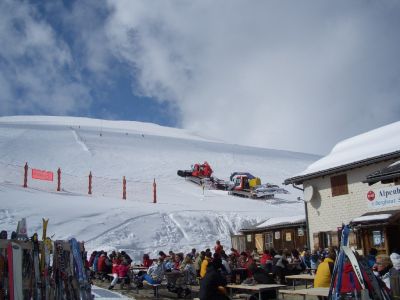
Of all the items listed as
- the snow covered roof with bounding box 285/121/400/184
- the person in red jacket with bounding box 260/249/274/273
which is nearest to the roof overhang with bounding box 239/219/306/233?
the snow covered roof with bounding box 285/121/400/184

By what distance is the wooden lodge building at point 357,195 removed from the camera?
1579 centimetres

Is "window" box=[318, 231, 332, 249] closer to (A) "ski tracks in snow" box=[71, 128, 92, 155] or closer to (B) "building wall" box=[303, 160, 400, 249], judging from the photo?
(B) "building wall" box=[303, 160, 400, 249]

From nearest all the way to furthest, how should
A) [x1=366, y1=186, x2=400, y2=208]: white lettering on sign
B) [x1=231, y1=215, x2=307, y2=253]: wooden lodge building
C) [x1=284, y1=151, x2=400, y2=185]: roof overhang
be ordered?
[x1=366, y1=186, x2=400, y2=208]: white lettering on sign
[x1=284, y1=151, x2=400, y2=185]: roof overhang
[x1=231, y1=215, x2=307, y2=253]: wooden lodge building

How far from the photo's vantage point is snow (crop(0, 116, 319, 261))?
2394 cm

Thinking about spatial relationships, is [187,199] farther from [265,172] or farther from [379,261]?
[379,261]

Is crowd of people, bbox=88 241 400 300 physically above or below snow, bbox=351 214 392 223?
below

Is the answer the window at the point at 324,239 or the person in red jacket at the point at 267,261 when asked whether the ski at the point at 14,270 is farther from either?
the window at the point at 324,239

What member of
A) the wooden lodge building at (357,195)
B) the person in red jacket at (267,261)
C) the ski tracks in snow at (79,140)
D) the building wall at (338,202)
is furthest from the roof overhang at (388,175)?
the ski tracks in snow at (79,140)

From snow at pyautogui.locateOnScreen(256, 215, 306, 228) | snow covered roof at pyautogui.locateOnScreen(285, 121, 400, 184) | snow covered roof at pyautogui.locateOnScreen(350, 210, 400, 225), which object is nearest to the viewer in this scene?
snow covered roof at pyautogui.locateOnScreen(350, 210, 400, 225)

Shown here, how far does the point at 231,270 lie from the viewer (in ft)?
50.6

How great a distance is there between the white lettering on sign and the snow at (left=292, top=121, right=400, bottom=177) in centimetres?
131

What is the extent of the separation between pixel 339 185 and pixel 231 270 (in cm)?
620

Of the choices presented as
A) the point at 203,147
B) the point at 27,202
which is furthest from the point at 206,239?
the point at 203,147

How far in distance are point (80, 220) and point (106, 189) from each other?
12872 mm
